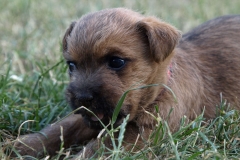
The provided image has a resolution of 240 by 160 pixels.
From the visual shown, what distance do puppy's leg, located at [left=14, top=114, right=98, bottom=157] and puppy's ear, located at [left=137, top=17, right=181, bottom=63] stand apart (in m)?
0.97

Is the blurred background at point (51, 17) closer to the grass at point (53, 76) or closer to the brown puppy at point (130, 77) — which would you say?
the grass at point (53, 76)

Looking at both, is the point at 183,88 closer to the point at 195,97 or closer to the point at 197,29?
the point at 195,97

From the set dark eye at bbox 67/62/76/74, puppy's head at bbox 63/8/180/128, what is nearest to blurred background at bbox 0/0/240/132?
dark eye at bbox 67/62/76/74

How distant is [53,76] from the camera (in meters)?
5.43

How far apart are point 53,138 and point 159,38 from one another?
1318 mm

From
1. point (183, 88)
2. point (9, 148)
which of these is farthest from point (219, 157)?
point (9, 148)

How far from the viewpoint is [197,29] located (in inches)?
206

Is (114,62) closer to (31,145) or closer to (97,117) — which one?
(97,117)

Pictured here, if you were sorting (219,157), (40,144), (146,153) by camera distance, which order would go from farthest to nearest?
(40,144) → (146,153) → (219,157)

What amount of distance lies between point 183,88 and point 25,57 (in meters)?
2.55

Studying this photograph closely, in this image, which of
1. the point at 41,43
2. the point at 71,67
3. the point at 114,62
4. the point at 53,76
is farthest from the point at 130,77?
the point at 41,43

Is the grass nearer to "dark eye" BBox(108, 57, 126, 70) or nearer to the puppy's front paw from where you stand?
the puppy's front paw

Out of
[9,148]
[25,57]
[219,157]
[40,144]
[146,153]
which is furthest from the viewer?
[25,57]

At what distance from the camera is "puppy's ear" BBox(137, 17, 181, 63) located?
393 cm
